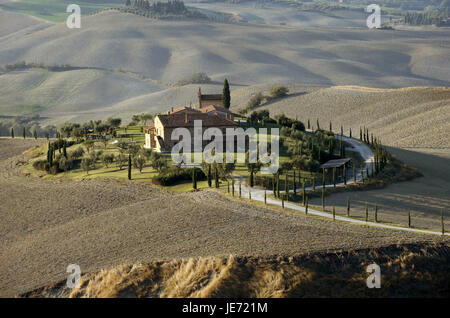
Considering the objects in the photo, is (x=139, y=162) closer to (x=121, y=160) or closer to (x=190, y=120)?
(x=121, y=160)

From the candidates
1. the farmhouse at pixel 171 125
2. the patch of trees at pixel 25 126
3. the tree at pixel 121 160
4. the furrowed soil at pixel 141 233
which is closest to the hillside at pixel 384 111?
the farmhouse at pixel 171 125

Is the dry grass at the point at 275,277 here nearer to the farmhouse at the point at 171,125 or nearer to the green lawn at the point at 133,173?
the green lawn at the point at 133,173

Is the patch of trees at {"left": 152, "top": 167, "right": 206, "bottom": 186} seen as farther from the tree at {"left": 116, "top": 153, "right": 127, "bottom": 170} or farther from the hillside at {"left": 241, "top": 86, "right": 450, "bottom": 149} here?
the hillside at {"left": 241, "top": 86, "right": 450, "bottom": 149}

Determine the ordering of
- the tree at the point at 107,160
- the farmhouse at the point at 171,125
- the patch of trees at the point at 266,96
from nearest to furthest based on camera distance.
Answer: the tree at the point at 107,160, the farmhouse at the point at 171,125, the patch of trees at the point at 266,96

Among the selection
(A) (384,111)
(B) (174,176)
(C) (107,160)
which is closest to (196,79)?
(A) (384,111)

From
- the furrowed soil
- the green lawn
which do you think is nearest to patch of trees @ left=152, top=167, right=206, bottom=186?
the green lawn
